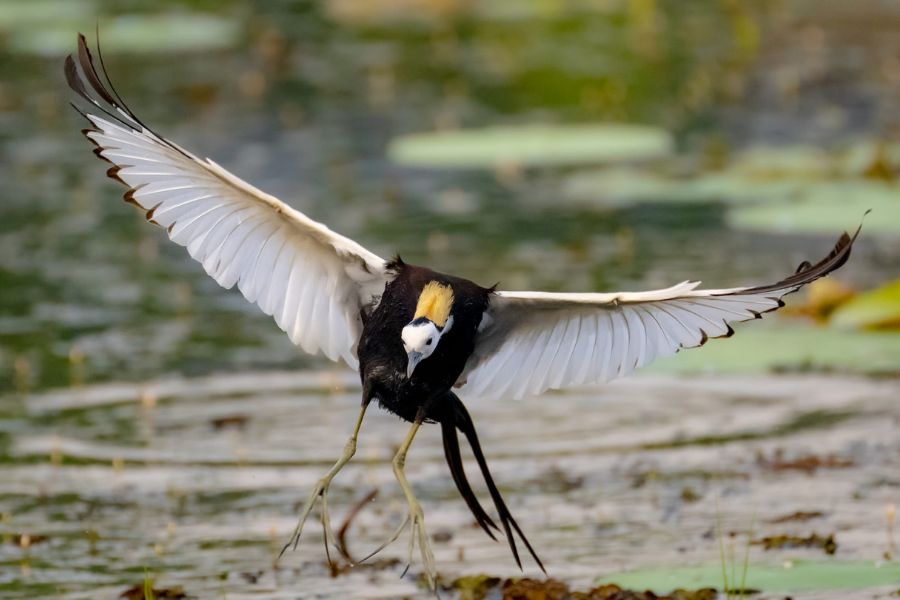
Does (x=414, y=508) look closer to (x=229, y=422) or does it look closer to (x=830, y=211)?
(x=229, y=422)

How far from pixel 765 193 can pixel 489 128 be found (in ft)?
10.6

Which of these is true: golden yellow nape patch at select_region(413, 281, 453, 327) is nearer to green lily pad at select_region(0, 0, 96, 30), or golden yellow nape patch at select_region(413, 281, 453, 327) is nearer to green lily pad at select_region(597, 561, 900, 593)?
green lily pad at select_region(597, 561, 900, 593)

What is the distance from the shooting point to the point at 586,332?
5.28 metres

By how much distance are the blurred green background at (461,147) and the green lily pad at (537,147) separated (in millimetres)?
25

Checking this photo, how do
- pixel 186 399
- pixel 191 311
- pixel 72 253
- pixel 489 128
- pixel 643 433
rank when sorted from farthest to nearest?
pixel 489 128, pixel 72 253, pixel 191 311, pixel 186 399, pixel 643 433

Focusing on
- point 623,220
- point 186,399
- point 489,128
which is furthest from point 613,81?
point 186,399

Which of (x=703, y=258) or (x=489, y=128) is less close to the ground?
(x=489, y=128)

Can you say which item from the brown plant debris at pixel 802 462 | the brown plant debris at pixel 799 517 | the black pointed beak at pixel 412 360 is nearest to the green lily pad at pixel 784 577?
the brown plant debris at pixel 799 517

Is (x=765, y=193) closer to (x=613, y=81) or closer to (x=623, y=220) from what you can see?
(x=623, y=220)

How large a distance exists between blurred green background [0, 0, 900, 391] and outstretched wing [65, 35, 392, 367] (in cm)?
272

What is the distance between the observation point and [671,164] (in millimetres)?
12281

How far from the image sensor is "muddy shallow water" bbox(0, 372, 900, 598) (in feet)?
19.1

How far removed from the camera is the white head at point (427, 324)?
4.84 metres

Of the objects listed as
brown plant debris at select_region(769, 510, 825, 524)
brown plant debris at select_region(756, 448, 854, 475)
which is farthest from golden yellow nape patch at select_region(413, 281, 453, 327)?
brown plant debris at select_region(756, 448, 854, 475)
